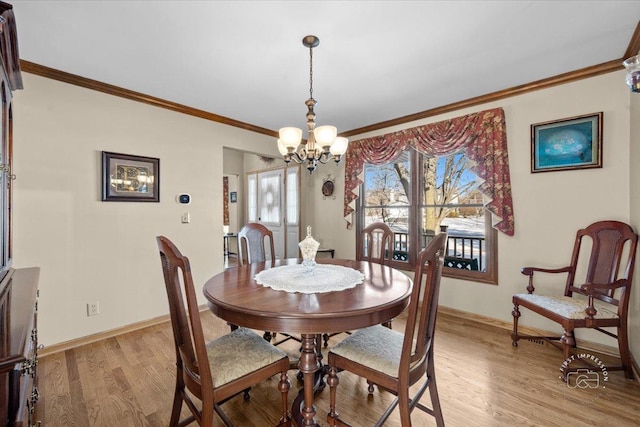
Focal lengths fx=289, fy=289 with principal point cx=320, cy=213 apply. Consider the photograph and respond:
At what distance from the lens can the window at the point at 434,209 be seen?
3.17 meters

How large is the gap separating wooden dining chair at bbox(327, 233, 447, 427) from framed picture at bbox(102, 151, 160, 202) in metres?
2.53

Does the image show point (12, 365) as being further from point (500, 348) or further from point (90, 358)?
point (500, 348)

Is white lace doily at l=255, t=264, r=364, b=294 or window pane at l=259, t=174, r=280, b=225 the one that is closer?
white lace doily at l=255, t=264, r=364, b=294

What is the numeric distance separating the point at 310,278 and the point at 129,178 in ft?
7.32

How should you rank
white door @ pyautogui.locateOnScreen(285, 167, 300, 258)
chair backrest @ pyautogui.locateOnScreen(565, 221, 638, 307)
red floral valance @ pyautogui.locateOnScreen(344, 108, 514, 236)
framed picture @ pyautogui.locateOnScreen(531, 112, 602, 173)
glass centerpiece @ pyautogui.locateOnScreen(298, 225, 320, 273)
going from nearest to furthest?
glass centerpiece @ pyautogui.locateOnScreen(298, 225, 320, 273), chair backrest @ pyautogui.locateOnScreen(565, 221, 638, 307), framed picture @ pyautogui.locateOnScreen(531, 112, 602, 173), red floral valance @ pyautogui.locateOnScreen(344, 108, 514, 236), white door @ pyautogui.locateOnScreen(285, 167, 300, 258)

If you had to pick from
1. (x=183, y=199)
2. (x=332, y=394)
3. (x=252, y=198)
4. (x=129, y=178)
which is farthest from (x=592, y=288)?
(x=252, y=198)

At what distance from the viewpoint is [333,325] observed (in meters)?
1.28

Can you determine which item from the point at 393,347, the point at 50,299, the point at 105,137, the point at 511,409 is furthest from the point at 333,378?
the point at 105,137

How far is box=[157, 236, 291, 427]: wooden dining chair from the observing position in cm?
120

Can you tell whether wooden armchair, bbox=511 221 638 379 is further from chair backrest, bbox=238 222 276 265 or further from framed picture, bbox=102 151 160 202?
framed picture, bbox=102 151 160 202

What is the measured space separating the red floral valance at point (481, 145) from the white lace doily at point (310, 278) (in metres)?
1.81

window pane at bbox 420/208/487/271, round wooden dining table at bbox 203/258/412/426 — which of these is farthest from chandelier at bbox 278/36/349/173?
window pane at bbox 420/208/487/271

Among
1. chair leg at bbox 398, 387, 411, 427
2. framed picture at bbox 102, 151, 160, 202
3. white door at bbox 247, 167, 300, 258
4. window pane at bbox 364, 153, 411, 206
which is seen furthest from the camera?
white door at bbox 247, 167, 300, 258

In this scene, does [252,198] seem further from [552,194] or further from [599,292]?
[599,292]
